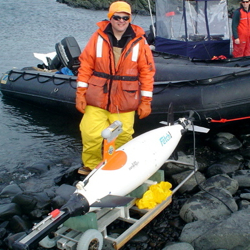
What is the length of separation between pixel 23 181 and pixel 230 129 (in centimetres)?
339

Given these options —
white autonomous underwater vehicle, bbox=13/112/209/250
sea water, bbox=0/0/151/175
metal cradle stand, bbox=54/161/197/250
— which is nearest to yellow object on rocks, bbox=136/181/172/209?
metal cradle stand, bbox=54/161/197/250

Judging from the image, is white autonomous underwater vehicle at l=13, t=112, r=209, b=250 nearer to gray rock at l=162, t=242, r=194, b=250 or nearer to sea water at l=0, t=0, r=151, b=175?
gray rock at l=162, t=242, r=194, b=250

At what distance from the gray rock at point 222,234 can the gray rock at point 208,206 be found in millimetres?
216

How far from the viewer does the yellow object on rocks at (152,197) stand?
363 cm

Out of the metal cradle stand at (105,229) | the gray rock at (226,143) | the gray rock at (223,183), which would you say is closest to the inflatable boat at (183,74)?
the gray rock at (226,143)

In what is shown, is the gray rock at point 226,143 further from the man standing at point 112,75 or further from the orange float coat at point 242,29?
the orange float coat at point 242,29

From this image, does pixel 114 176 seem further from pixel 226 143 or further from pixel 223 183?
pixel 226 143

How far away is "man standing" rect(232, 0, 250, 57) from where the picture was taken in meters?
7.34

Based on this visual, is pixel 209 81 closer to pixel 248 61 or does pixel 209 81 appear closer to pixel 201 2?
pixel 248 61

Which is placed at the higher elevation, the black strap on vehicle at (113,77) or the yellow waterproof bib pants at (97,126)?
the black strap on vehicle at (113,77)

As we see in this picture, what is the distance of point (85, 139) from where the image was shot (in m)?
4.20

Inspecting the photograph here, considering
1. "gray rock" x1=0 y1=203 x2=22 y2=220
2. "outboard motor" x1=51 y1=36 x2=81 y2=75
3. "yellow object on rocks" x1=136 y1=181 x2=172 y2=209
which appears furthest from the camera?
"outboard motor" x1=51 y1=36 x2=81 y2=75

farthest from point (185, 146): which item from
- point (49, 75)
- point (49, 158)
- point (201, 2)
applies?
point (201, 2)

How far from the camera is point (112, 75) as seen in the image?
13.1ft
